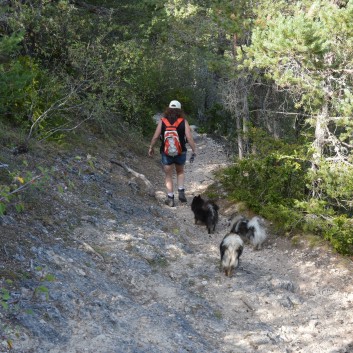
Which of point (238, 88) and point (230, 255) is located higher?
point (238, 88)

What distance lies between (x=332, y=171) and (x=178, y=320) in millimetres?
4391

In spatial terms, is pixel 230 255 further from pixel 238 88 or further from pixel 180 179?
pixel 238 88

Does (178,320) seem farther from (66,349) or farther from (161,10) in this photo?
(161,10)

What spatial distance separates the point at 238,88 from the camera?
14.1 m

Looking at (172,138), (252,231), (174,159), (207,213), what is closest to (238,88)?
(174,159)

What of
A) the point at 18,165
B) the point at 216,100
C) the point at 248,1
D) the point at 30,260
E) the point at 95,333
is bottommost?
the point at 95,333

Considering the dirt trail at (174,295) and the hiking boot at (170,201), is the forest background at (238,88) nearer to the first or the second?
the dirt trail at (174,295)

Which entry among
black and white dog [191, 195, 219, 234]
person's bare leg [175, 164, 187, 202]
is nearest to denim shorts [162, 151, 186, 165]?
person's bare leg [175, 164, 187, 202]

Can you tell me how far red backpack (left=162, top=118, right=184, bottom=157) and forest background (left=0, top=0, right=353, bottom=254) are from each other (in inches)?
71.5

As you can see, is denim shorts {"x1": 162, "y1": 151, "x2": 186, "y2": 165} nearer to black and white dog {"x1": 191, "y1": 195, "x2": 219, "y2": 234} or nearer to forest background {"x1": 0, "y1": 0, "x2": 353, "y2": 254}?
black and white dog {"x1": 191, "y1": 195, "x2": 219, "y2": 234}

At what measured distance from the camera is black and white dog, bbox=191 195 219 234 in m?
9.77

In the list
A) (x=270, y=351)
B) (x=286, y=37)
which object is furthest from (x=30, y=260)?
(x=286, y=37)

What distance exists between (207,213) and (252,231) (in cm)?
105

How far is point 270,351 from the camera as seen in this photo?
6.17 metres
